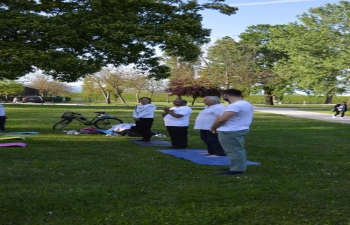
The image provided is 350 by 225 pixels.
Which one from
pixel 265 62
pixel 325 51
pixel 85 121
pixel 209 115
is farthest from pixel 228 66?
pixel 209 115

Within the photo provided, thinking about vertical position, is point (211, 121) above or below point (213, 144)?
above

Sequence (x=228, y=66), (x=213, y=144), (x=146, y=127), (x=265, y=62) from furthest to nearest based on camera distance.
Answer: (x=265, y=62) < (x=228, y=66) < (x=146, y=127) < (x=213, y=144)

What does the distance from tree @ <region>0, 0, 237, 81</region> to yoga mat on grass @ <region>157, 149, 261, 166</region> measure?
4.55 meters

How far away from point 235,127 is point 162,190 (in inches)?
72.5

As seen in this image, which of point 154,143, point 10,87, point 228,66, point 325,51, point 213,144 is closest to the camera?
point 213,144

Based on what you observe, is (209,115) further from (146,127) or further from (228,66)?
(228,66)

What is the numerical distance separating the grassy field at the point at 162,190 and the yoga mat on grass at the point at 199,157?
0.29m

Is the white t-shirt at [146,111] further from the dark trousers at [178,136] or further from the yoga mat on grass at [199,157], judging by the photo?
the yoga mat on grass at [199,157]

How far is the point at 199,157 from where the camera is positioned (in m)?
9.77

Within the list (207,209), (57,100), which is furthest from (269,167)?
(57,100)

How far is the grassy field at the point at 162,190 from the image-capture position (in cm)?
489

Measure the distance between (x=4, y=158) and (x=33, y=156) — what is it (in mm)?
660

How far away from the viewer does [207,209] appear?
5.18 meters

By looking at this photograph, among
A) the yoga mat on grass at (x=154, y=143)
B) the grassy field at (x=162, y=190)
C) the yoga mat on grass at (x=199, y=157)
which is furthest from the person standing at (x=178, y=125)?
the grassy field at (x=162, y=190)
